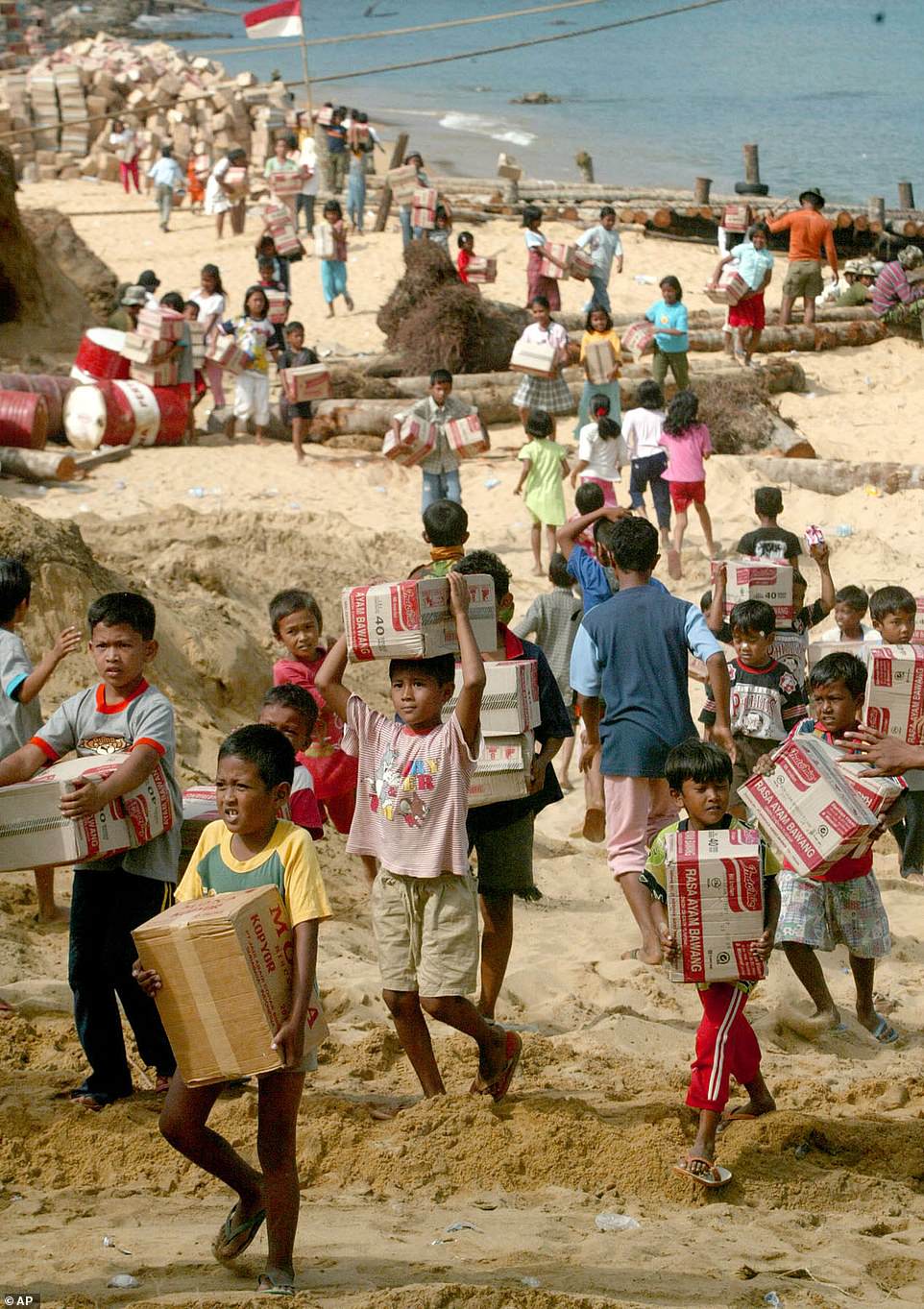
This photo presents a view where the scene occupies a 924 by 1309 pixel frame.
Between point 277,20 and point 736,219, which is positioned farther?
point 277,20

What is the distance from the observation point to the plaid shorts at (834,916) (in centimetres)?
591

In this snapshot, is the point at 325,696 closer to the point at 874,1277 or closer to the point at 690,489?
the point at 874,1277

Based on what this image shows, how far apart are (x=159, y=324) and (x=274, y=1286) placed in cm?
1316

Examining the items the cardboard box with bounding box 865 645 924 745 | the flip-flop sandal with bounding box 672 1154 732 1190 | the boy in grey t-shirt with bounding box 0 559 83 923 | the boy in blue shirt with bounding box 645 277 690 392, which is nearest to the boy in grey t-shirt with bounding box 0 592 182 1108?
the boy in grey t-shirt with bounding box 0 559 83 923

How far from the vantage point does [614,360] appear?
14695 millimetres

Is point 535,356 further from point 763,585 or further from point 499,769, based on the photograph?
point 499,769

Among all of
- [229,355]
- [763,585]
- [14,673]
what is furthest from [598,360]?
[14,673]

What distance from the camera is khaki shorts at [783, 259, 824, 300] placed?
20.5 metres

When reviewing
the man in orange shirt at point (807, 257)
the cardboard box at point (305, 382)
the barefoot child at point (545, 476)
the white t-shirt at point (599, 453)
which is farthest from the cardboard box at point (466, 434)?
the man in orange shirt at point (807, 257)

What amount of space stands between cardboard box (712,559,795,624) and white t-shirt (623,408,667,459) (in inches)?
206

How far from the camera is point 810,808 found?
17.7 ft

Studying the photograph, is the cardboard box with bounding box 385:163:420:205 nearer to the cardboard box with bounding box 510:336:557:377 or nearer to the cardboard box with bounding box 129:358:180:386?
the cardboard box with bounding box 129:358:180:386

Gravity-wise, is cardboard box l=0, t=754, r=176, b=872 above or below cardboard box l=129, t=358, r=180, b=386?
below

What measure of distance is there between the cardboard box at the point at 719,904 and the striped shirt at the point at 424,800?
0.69 metres
